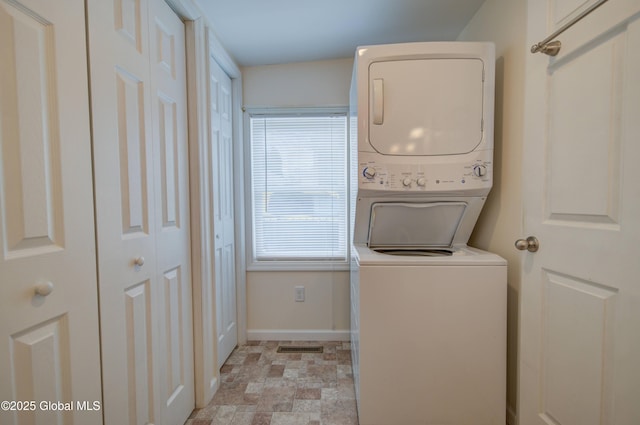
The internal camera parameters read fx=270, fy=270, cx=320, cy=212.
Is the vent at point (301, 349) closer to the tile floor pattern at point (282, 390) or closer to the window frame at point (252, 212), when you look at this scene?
the tile floor pattern at point (282, 390)

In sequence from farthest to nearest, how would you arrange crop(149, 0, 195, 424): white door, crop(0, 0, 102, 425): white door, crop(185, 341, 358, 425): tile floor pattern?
crop(185, 341, 358, 425): tile floor pattern → crop(149, 0, 195, 424): white door → crop(0, 0, 102, 425): white door

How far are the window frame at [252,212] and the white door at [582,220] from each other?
4.31 feet

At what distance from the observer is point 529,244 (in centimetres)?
109

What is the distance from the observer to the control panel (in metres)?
1.37

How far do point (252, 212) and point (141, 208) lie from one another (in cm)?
122

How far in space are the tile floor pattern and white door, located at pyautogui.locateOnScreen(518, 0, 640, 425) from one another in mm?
960

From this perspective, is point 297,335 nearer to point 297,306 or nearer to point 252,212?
point 297,306

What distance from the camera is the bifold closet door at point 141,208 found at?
912 mm

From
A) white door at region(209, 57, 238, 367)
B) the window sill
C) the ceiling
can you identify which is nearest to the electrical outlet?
the window sill

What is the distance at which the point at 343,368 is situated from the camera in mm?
1930

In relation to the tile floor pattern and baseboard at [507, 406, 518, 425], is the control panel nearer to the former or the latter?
baseboard at [507, 406, 518, 425]

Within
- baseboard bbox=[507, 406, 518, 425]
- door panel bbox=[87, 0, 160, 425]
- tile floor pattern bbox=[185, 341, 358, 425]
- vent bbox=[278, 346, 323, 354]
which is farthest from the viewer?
vent bbox=[278, 346, 323, 354]

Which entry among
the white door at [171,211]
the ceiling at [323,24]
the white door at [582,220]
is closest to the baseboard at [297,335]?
the white door at [171,211]

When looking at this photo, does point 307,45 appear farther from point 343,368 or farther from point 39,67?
point 343,368
